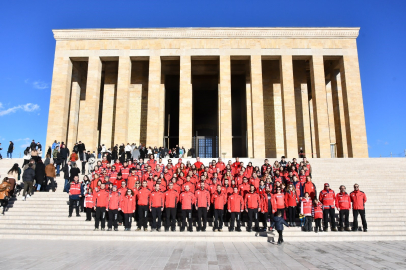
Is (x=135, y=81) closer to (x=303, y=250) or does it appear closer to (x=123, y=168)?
(x=123, y=168)

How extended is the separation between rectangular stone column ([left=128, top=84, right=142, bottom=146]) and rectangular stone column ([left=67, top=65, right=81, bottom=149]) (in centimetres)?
467

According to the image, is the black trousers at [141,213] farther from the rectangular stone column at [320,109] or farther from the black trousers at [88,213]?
the rectangular stone column at [320,109]

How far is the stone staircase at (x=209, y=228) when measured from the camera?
27.6 feet

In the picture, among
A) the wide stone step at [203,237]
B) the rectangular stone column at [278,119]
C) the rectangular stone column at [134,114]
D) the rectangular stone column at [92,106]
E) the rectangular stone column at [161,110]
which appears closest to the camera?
the wide stone step at [203,237]

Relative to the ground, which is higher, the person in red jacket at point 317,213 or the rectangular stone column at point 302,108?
the rectangular stone column at point 302,108

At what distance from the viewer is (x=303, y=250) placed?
22.6ft

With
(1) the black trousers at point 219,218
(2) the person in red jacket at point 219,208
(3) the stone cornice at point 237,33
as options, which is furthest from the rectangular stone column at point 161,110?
(1) the black trousers at point 219,218

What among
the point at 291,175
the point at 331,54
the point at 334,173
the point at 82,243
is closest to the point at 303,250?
the point at 291,175

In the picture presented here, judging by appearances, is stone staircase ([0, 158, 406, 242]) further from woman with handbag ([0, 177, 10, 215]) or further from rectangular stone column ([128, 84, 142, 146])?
rectangular stone column ([128, 84, 142, 146])

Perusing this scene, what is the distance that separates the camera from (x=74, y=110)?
2497 cm

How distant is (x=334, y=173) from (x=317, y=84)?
10.9 metres

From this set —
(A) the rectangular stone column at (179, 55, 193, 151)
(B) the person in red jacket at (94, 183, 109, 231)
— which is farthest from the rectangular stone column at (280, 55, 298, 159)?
(B) the person in red jacket at (94, 183, 109, 231)

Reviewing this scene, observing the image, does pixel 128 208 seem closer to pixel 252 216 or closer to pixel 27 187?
pixel 252 216

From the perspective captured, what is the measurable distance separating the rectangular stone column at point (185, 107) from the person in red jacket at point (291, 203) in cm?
1349
